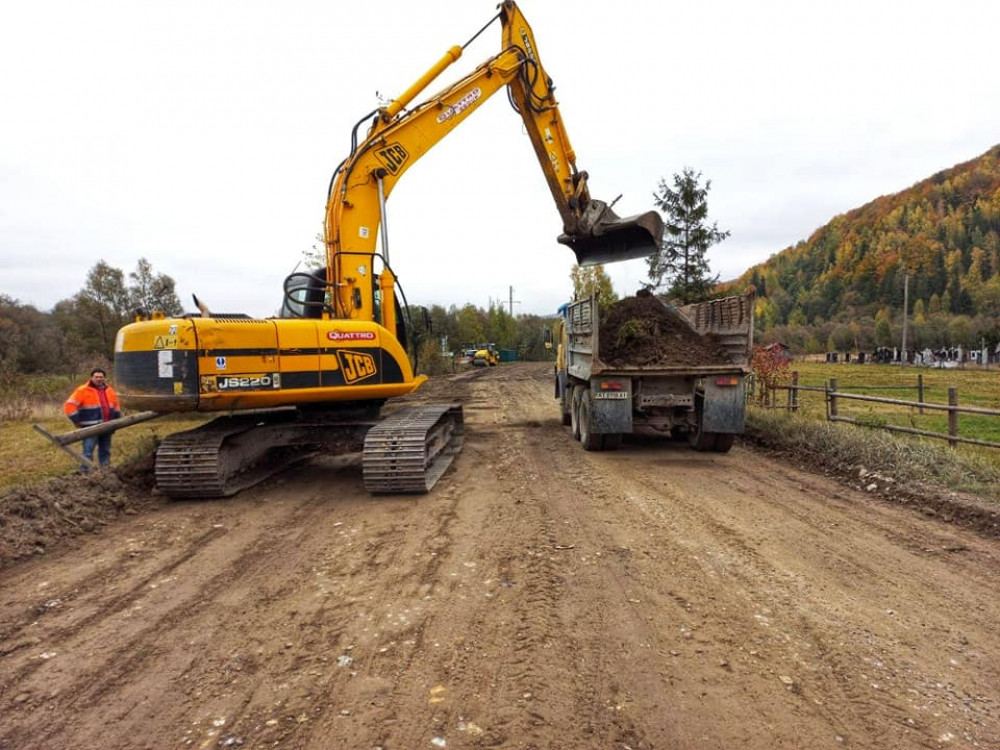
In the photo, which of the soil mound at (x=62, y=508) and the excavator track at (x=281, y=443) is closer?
the soil mound at (x=62, y=508)

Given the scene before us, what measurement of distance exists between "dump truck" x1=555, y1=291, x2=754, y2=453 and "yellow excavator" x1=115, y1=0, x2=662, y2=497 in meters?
1.39

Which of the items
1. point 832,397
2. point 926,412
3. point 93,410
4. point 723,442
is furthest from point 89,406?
point 926,412

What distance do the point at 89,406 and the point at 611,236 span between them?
7940mm

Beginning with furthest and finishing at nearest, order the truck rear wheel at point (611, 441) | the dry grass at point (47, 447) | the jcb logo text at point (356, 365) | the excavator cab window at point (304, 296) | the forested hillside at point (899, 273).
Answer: the forested hillside at point (899, 273) < the truck rear wheel at point (611, 441) < the dry grass at point (47, 447) < the excavator cab window at point (304, 296) < the jcb logo text at point (356, 365)

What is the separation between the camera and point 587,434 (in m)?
8.96

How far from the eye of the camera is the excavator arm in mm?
7488

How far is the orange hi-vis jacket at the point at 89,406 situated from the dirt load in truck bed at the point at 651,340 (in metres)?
6.88

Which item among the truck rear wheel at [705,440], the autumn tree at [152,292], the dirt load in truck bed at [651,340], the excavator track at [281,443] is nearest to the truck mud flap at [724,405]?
the truck rear wheel at [705,440]

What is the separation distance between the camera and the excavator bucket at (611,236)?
9.39 metres

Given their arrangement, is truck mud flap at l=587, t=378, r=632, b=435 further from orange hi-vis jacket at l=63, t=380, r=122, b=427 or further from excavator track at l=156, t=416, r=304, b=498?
orange hi-vis jacket at l=63, t=380, r=122, b=427

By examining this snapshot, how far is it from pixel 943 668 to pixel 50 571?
583 cm

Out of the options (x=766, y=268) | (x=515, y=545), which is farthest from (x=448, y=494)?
(x=766, y=268)

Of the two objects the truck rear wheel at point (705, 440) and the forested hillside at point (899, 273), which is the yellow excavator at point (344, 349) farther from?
the forested hillside at point (899, 273)

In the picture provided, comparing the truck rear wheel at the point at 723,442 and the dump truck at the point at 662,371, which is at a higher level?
the dump truck at the point at 662,371
